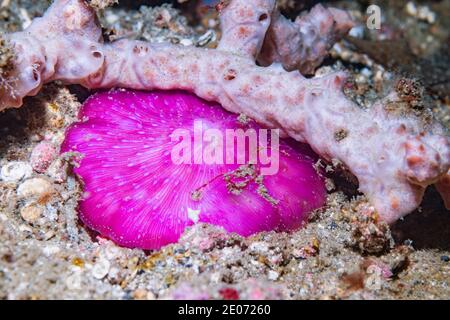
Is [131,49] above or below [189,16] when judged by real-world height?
above

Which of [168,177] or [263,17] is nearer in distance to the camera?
[168,177]

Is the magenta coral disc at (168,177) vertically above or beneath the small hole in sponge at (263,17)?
beneath

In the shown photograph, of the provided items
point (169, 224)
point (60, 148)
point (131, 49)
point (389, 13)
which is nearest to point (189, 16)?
point (131, 49)

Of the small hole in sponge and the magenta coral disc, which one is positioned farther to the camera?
the small hole in sponge

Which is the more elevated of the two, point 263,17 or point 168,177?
point 263,17

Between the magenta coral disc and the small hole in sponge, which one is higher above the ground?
the small hole in sponge

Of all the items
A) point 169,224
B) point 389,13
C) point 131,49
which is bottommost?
point 389,13

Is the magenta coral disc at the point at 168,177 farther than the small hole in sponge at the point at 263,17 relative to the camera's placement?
No
